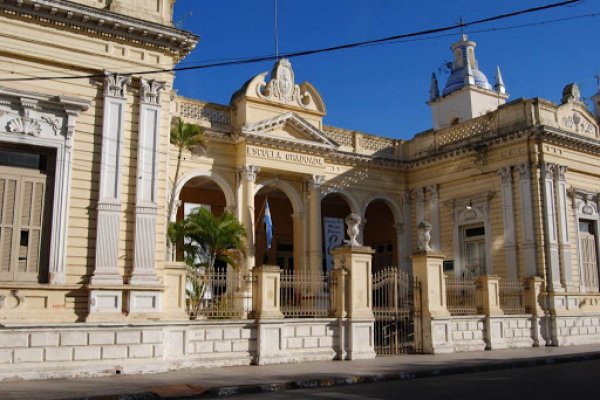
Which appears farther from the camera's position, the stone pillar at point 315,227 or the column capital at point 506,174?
the stone pillar at point 315,227

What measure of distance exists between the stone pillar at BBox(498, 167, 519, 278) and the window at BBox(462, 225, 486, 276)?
127cm

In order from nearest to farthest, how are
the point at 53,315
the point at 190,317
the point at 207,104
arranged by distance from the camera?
the point at 53,315 → the point at 190,317 → the point at 207,104

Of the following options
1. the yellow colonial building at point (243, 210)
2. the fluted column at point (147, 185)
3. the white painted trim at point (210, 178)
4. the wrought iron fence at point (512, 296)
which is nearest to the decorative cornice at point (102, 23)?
the yellow colonial building at point (243, 210)

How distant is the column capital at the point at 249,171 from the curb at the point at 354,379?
31.2ft

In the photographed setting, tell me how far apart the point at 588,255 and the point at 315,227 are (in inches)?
356

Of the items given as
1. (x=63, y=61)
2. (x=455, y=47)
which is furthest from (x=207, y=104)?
(x=455, y=47)

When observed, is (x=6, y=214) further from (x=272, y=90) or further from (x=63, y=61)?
(x=272, y=90)

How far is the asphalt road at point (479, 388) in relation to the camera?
8734 millimetres

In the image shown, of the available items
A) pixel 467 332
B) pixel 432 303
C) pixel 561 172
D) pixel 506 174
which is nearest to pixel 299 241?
pixel 432 303

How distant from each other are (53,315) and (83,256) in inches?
46.4

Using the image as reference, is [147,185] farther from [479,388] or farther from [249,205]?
[249,205]

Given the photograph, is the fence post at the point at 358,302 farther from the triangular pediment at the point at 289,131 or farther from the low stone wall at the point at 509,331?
the triangular pediment at the point at 289,131

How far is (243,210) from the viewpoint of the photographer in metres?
19.9

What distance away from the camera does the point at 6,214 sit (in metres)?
11.5
